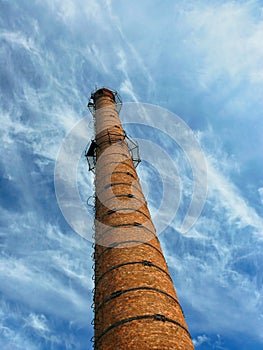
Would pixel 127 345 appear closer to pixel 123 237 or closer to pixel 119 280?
pixel 119 280

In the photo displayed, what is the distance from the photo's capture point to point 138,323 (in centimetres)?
667

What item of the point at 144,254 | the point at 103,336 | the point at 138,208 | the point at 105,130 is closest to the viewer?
the point at 103,336

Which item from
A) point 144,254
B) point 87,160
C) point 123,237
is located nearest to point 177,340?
point 144,254

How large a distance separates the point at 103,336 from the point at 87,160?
8916 mm

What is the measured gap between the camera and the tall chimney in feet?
21.7

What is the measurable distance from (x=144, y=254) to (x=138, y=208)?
2043 mm

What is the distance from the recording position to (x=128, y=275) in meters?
7.79

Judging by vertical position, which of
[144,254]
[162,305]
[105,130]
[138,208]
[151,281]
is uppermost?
[105,130]

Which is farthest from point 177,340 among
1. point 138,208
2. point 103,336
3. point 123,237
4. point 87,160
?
point 87,160

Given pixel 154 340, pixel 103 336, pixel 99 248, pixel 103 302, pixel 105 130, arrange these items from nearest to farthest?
pixel 154 340 → pixel 103 336 → pixel 103 302 → pixel 99 248 → pixel 105 130

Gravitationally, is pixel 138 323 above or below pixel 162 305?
below

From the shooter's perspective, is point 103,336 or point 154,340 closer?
point 154,340

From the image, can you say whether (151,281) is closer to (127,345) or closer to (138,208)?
(127,345)

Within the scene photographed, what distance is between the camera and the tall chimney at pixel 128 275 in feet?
21.7
